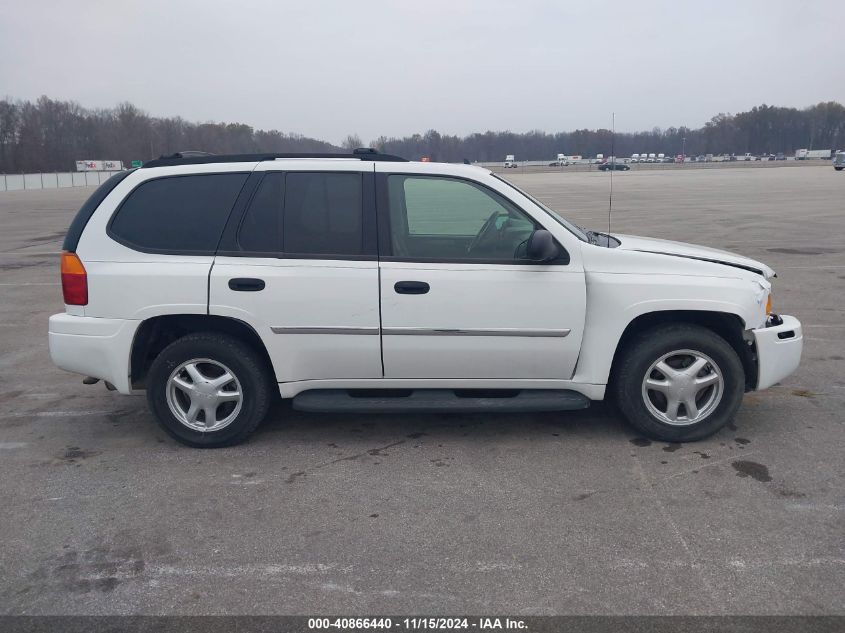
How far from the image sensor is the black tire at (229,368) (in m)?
4.63

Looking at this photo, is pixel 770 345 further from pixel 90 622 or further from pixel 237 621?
pixel 90 622

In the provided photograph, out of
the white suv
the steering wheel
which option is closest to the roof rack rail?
the white suv

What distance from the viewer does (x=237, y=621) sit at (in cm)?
293

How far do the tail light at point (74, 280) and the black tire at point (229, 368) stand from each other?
620mm

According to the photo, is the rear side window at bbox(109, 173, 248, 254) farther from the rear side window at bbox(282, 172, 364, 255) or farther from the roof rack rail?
the rear side window at bbox(282, 172, 364, 255)

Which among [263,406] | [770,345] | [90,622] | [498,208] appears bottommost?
[90,622]

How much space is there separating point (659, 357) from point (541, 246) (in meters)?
1.07

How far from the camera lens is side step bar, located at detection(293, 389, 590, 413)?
4625 millimetres

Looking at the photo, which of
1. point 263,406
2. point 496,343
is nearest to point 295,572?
point 263,406

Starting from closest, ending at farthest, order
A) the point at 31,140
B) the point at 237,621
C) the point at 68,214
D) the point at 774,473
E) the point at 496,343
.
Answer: the point at 237,621 < the point at 774,473 < the point at 496,343 < the point at 68,214 < the point at 31,140

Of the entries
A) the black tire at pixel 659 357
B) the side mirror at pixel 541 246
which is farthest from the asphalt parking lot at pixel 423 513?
the side mirror at pixel 541 246

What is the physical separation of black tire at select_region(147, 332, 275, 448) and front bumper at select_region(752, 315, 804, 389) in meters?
3.22

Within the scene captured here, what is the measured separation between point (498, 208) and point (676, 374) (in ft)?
5.14

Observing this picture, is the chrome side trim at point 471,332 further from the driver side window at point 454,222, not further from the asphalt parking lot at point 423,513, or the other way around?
the asphalt parking lot at point 423,513
